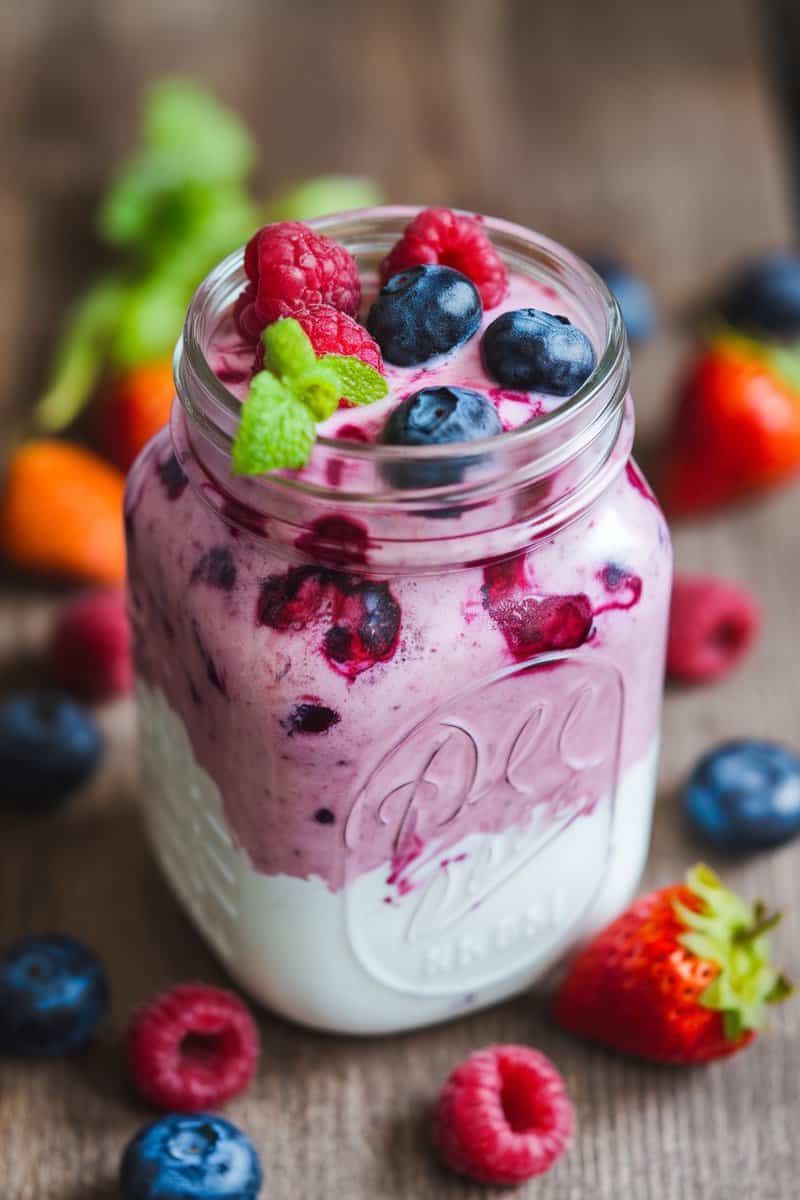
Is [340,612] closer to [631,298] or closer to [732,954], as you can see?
[732,954]

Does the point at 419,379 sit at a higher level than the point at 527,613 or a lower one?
higher

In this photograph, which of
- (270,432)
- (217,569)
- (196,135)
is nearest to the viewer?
(270,432)

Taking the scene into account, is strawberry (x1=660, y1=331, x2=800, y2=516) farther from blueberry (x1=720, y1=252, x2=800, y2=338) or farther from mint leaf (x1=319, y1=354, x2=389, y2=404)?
mint leaf (x1=319, y1=354, x2=389, y2=404)

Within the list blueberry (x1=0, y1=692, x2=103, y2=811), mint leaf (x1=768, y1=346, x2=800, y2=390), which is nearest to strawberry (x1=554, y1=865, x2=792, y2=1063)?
blueberry (x1=0, y1=692, x2=103, y2=811)

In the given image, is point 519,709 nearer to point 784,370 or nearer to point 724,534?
point 724,534

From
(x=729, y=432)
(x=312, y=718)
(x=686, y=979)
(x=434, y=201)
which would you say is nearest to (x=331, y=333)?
(x=312, y=718)
